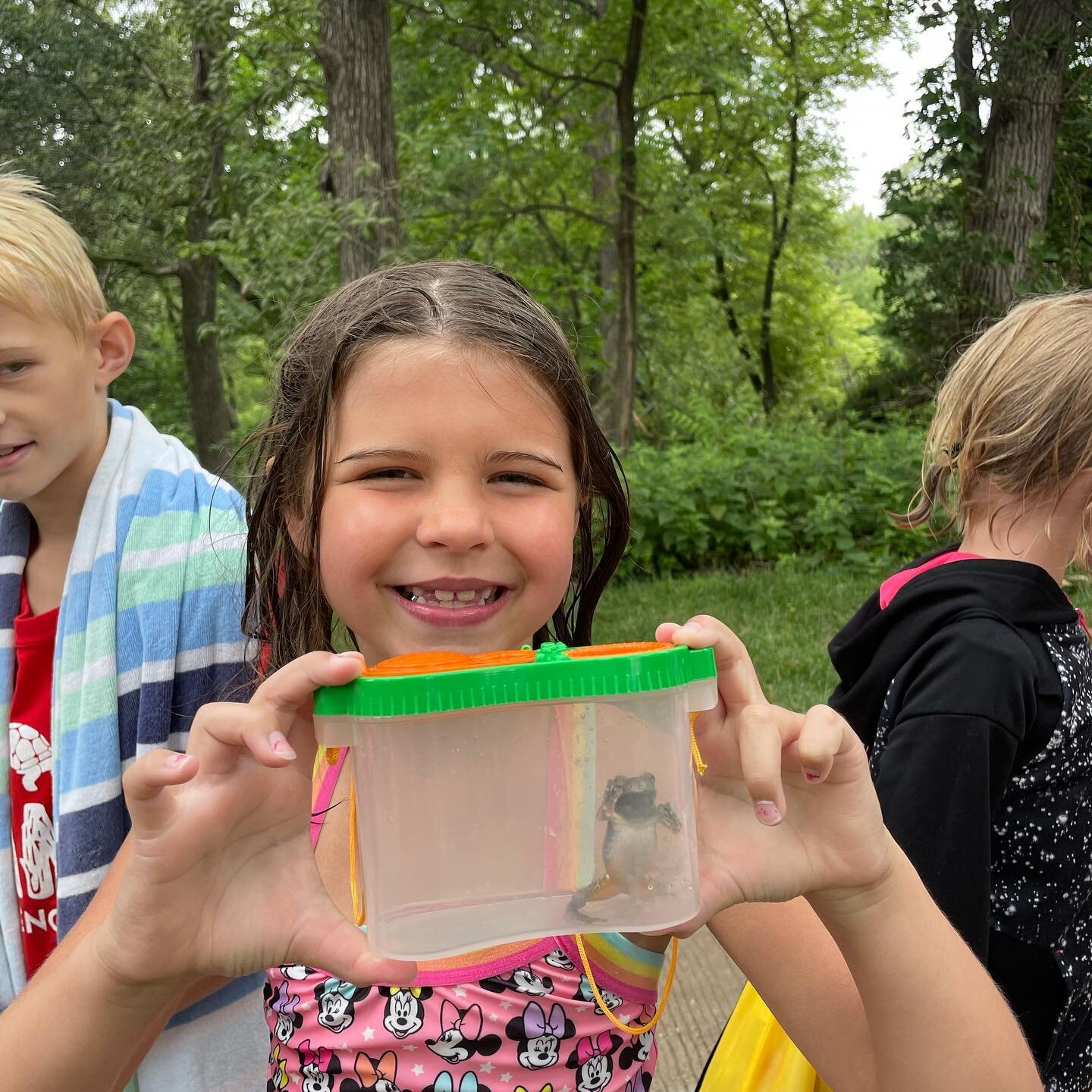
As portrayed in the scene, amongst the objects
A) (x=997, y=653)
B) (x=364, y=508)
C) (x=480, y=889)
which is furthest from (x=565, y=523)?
(x=997, y=653)

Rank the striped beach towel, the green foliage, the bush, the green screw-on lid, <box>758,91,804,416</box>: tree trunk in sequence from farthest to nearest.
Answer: <box>758,91,804,416</box>: tree trunk
the bush
the green foliage
the striped beach towel
the green screw-on lid

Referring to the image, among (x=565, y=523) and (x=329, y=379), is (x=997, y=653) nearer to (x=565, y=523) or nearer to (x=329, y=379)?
(x=565, y=523)

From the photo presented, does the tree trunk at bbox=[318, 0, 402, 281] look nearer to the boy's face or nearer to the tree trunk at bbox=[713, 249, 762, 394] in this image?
the boy's face

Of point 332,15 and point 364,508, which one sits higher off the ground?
point 332,15

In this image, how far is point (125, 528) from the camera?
1.89m

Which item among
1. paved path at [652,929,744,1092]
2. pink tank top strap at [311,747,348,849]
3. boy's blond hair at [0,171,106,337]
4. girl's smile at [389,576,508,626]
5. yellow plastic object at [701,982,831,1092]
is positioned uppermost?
boy's blond hair at [0,171,106,337]

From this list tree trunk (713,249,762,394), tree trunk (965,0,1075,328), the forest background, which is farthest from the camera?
tree trunk (713,249,762,394)

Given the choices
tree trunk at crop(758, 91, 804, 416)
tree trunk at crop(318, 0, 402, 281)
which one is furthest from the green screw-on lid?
tree trunk at crop(758, 91, 804, 416)

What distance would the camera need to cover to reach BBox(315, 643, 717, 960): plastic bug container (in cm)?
92

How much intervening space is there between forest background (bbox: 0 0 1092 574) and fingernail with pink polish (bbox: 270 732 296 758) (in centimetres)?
495

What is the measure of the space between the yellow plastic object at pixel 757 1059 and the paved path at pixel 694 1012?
978mm

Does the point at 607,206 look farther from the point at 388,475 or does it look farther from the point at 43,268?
the point at 388,475

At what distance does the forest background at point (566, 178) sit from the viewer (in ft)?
23.0

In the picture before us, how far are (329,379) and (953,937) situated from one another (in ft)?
3.52
